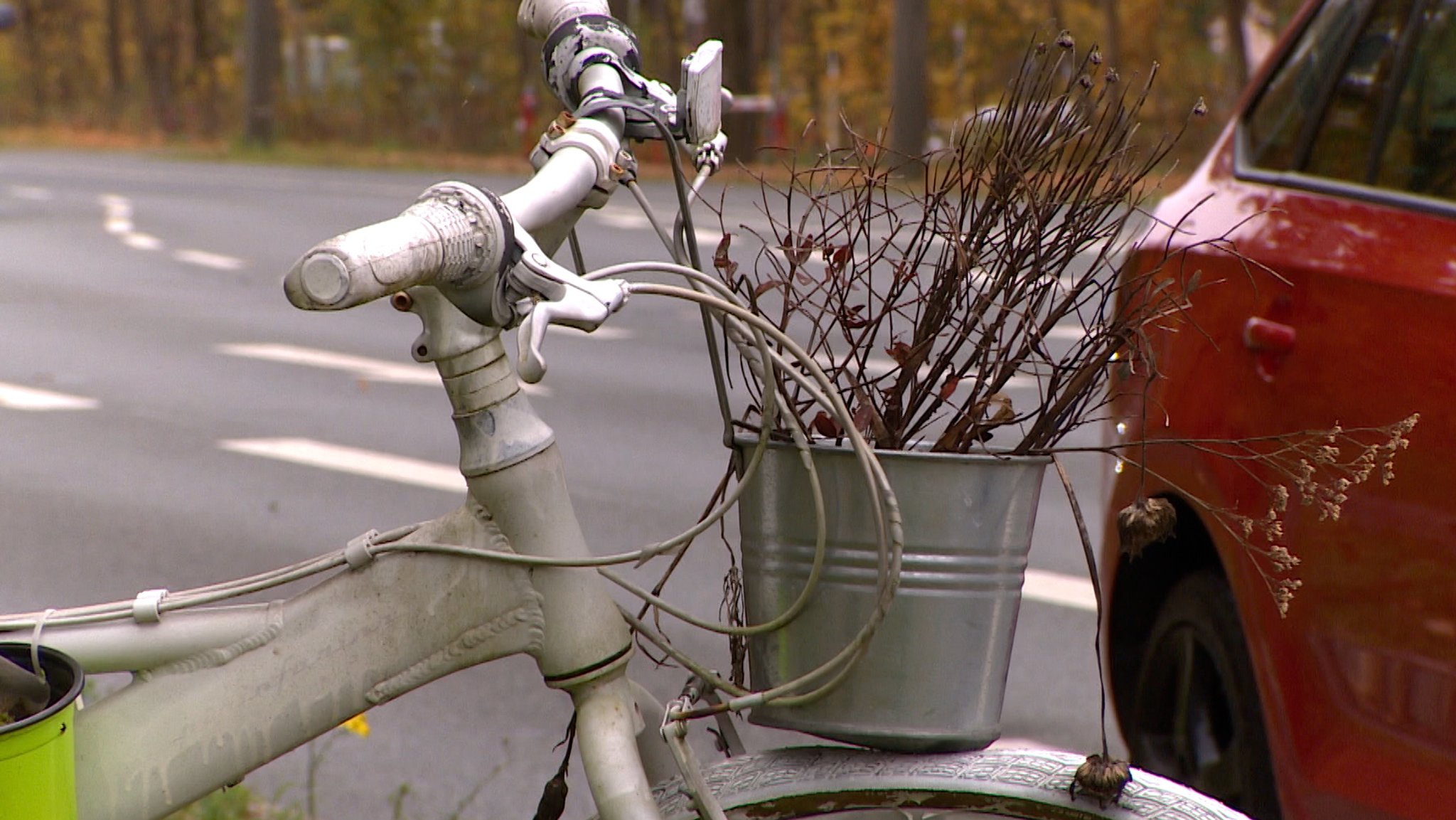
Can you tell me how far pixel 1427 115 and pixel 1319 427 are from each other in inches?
22.0

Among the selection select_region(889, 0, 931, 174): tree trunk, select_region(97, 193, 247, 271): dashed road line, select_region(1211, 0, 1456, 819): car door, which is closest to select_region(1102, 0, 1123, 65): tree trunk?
select_region(889, 0, 931, 174): tree trunk

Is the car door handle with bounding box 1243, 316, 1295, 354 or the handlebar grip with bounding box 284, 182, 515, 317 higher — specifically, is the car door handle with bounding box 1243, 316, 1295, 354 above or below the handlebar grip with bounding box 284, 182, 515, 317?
below

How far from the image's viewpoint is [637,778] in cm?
162

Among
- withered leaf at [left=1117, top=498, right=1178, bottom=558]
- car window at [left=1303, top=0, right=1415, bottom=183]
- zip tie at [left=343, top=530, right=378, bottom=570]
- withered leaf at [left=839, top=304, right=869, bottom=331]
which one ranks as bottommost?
zip tie at [left=343, top=530, right=378, bottom=570]

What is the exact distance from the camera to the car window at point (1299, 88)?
2.93m

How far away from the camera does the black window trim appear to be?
2549mm

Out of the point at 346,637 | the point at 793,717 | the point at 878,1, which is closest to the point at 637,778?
the point at 793,717

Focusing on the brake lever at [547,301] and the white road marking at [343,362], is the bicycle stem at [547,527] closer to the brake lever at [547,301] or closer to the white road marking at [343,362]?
the brake lever at [547,301]

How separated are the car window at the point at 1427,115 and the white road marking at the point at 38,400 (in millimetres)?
6490

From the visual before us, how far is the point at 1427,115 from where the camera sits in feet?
8.68

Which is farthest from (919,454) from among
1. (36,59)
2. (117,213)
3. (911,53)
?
(36,59)

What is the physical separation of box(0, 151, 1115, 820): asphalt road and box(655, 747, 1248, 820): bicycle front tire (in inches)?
65.1

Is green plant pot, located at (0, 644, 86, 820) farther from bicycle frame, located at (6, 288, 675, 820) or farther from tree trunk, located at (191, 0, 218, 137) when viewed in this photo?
tree trunk, located at (191, 0, 218, 137)

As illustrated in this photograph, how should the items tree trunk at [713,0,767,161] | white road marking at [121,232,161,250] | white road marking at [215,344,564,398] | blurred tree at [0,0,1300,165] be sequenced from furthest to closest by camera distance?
1. blurred tree at [0,0,1300,165]
2. tree trunk at [713,0,767,161]
3. white road marking at [121,232,161,250]
4. white road marking at [215,344,564,398]
